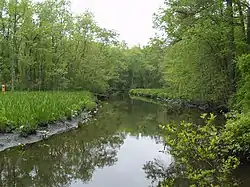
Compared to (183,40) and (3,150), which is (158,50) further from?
(3,150)

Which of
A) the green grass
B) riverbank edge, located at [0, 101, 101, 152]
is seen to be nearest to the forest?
the green grass

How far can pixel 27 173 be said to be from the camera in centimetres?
762

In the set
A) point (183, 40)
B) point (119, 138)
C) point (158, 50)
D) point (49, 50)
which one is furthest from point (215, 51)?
point (49, 50)

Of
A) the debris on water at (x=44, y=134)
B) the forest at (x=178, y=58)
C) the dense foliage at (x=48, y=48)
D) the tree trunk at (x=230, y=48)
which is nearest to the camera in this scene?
the forest at (x=178, y=58)

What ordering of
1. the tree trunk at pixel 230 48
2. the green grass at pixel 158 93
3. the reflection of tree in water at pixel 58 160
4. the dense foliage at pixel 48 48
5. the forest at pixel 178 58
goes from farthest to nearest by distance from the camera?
the green grass at pixel 158 93, the dense foliage at pixel 48 48, the tree trunk at pixel 230 48, the reflection of tree in water at pixel 58 160, the forest at pixel 178 58

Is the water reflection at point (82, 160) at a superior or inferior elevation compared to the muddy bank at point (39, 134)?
inferior

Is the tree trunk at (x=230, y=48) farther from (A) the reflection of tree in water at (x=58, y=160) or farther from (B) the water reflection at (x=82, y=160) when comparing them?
(A) the reflection of tree in water at (x=58, y=160)

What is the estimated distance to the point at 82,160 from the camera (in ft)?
30.3

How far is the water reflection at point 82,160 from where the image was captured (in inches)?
291

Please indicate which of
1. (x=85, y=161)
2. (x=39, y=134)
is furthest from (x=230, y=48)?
(x=85, y=161)

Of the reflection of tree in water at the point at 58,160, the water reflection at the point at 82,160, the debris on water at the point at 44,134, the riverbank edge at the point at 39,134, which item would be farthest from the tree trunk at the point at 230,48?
the debris on water at the point at 44,134

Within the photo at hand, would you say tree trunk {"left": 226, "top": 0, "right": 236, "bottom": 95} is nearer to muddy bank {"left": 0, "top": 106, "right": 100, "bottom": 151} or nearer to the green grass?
muddy bank {"left": 0, "top": 106, "right": 100, "bottom": 151}

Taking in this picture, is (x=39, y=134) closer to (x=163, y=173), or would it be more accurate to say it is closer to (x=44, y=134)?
(x=44, y=134)

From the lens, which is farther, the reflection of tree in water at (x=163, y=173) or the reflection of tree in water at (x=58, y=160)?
the reflection of tree in water at (x=58, y=160)
